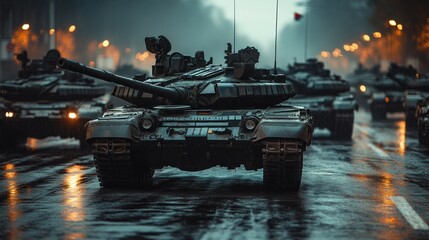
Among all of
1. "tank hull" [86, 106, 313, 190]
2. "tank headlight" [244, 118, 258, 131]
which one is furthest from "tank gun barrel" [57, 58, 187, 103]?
"tank headlight" [244, 118, 258, 131]

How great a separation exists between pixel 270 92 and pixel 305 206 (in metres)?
4.40

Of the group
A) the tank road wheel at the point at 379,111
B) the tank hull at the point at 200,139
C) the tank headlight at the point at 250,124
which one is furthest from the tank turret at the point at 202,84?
the tank road wheel at the point at 379,111

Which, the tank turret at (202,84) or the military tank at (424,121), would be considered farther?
the military tank at (424,121)

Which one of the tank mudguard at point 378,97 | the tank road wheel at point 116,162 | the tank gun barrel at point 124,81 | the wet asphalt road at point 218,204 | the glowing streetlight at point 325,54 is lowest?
the wet asphalt road at point 218,204

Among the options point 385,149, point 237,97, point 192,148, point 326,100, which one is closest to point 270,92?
point 237,97

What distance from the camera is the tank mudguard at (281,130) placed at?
54.6 feet

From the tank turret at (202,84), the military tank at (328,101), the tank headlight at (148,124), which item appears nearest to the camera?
the tank headlight at (148,124)

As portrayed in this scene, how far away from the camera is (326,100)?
33.5 metres

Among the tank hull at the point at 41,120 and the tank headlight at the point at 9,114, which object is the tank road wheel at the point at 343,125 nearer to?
the tank hull at the point at 41,120

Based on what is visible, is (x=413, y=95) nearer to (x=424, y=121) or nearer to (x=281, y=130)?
(x=424, y=121)

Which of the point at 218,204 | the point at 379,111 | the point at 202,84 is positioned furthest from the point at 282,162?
the point at 379,111

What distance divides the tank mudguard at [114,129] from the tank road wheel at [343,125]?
1621 centimetres

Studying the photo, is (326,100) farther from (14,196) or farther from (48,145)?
(14,196)

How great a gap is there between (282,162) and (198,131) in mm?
1419
